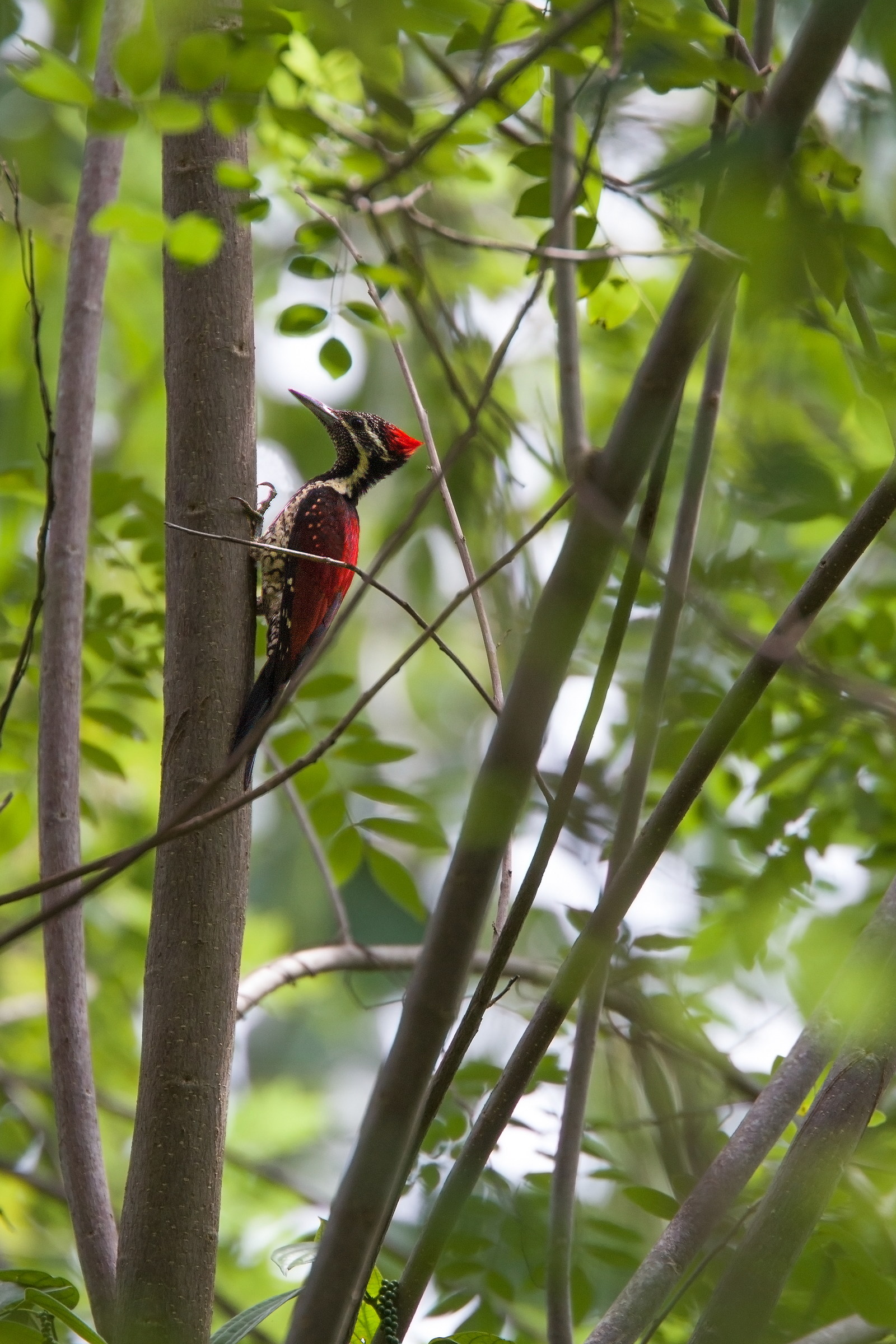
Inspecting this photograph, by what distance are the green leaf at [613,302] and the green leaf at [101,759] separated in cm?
143

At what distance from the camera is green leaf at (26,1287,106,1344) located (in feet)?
4.39

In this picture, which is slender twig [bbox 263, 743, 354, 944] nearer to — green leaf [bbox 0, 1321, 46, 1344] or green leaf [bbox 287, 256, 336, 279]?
green leaf [bbox 287, 256, 336, 279]

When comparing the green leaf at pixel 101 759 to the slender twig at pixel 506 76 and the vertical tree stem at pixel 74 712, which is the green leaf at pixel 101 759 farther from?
the slender twig at pixel 506 76

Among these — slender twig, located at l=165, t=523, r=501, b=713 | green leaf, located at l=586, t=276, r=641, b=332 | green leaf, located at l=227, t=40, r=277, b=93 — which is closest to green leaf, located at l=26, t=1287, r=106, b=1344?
slender twig, located at l=165, t=523, r=501, b=713

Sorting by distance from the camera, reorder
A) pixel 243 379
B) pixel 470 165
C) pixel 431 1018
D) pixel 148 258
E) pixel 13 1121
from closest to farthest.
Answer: pixel 431 1018 < pixel 243 379 < pixel 470 165 < pixel 13 1121 < pixel 148 258

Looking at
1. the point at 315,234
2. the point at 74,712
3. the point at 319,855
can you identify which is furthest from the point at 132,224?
the point at 319,855

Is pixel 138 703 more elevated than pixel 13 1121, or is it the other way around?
pixel 138 703

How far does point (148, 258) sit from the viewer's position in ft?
14.6

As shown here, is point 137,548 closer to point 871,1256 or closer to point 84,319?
point 84,319

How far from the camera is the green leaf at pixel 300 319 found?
7.25ft

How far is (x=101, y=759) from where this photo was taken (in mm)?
2773

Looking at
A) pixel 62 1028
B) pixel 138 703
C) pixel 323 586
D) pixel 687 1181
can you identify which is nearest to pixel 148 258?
pixel 138 703

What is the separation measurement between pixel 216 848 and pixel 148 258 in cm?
334

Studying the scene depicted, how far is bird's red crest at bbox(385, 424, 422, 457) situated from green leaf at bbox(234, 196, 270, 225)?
5.57 ft
